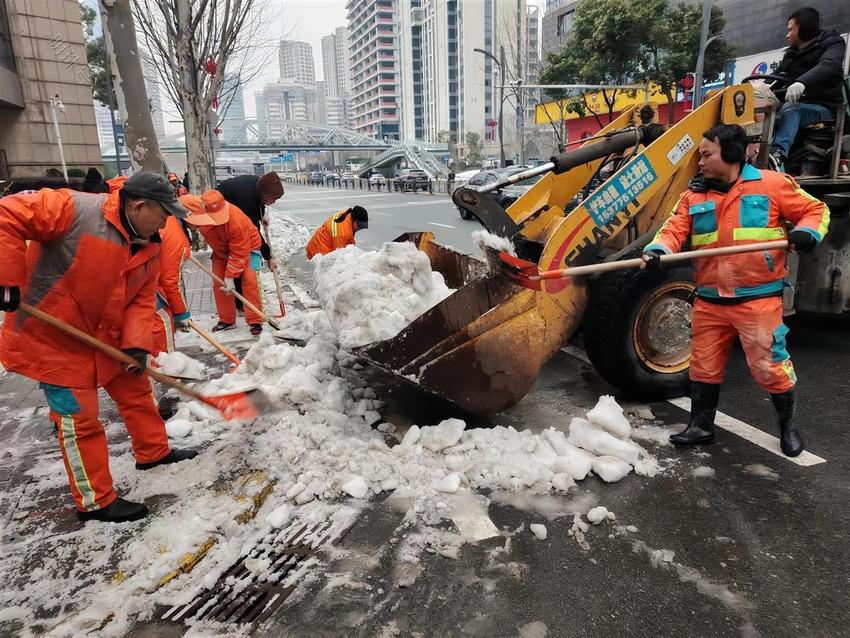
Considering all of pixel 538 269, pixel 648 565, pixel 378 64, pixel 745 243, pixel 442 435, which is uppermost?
pixel 378 64

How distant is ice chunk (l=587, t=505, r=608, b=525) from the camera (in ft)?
8.73

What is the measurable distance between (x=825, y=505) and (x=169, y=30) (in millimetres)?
13506

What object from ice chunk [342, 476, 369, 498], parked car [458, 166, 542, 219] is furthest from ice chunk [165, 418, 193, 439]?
parked car [458, 166, 542, 219]

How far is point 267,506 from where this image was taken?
2.88 m

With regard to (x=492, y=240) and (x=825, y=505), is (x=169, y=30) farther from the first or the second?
(x=825, y=505)

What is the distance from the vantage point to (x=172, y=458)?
11.1 feet

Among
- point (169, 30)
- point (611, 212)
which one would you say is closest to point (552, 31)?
point (169, 30)

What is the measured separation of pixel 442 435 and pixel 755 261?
1.88 metres

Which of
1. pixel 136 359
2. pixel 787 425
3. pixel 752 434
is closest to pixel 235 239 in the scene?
pixel 136 359

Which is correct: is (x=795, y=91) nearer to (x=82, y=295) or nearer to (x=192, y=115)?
(x=82, y=295)

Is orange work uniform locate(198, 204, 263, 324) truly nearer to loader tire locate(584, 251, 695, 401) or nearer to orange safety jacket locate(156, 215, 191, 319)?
orange safety jacket locate(156, 215, 191, 319)

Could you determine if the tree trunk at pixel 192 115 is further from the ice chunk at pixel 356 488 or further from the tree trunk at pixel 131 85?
the ice chunk at pixel 356 488

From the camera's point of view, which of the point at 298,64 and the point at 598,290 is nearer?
the point at 598,290

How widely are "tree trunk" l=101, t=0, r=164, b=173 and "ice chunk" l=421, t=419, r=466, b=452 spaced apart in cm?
661
